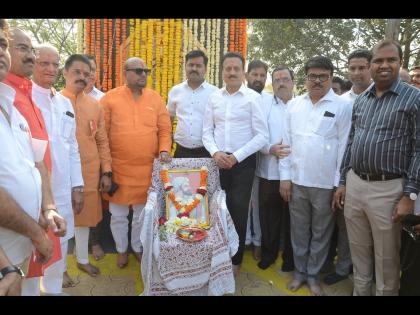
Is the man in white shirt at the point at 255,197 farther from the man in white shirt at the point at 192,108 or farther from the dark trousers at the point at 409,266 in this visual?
the dark trousers at the point at 409,266

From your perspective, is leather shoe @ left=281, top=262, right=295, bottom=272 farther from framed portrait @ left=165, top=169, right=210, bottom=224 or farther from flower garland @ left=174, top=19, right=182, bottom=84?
flower garland @ left=174, top=19, right=182, bottom=84

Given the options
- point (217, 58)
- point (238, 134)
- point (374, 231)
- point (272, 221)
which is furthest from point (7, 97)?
point (217, 58)

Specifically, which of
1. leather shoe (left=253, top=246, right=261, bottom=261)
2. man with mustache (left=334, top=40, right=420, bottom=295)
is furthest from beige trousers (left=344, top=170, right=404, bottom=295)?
leather shoe (left=253, top=246, right=261, bottom=261)

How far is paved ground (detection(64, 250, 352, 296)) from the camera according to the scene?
3250mm

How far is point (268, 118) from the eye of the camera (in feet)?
12.4

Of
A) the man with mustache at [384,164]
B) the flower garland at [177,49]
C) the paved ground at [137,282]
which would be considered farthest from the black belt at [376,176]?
the flower garland at [177,49]

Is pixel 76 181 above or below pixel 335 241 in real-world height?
above

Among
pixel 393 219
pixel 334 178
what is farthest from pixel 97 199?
pixel 393 219

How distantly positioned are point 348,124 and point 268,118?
940mm

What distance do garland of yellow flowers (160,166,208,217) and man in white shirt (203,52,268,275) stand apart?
208 mm

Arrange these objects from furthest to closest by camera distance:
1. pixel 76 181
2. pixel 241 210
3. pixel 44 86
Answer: pixel 241 210 → pixel 76 181 → pixel 44 86

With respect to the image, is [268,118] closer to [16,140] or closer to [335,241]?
[335,241]

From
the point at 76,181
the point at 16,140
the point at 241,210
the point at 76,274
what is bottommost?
the point at 76,274

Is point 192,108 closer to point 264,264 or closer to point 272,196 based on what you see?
point 272,196
